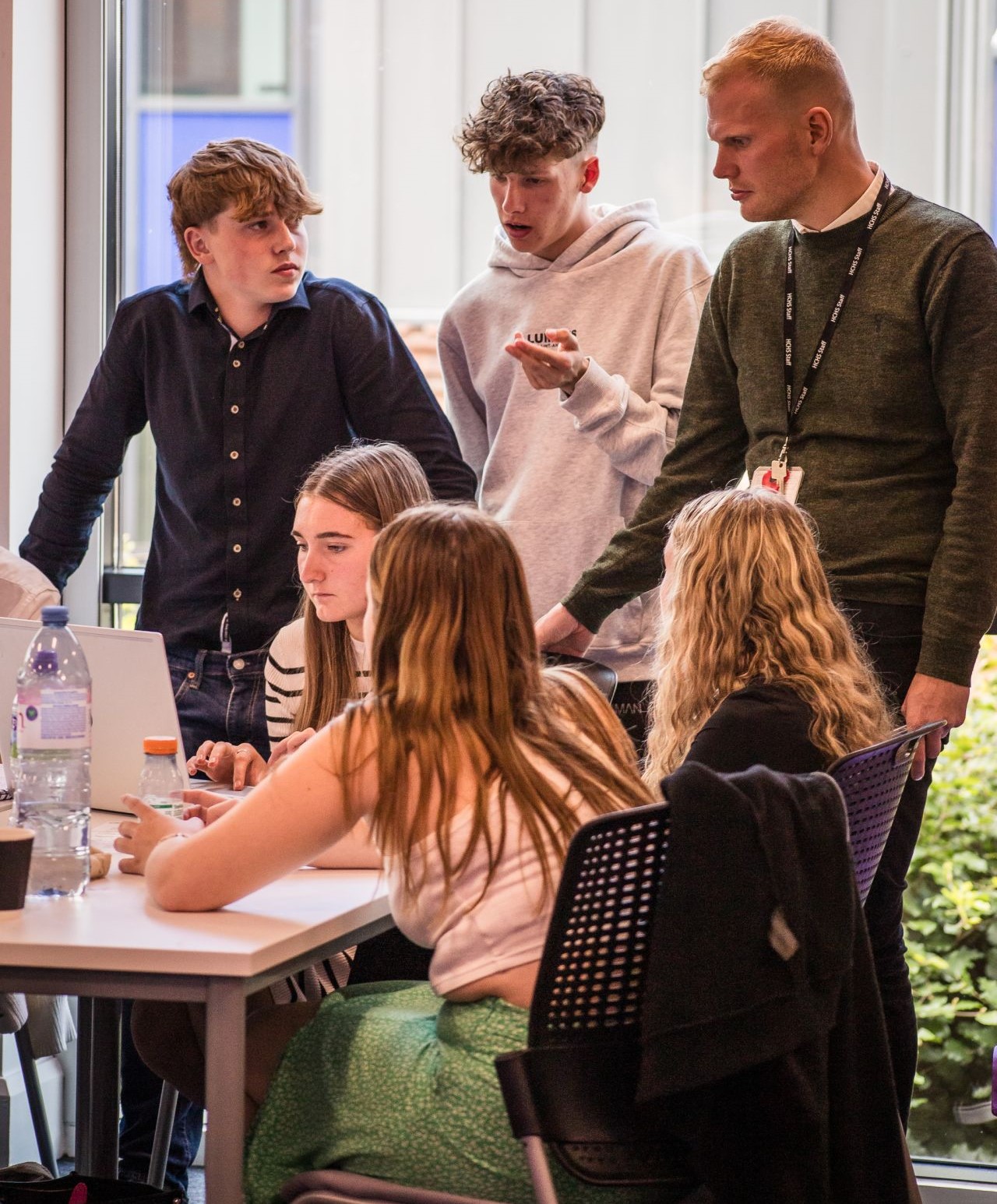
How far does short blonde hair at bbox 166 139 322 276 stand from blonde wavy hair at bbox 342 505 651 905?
1327 millimetres

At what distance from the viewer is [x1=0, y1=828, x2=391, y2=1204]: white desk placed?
5.21ft

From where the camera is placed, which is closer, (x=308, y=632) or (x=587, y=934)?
(x=587, y=934)

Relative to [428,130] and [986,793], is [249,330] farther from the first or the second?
[986,793]

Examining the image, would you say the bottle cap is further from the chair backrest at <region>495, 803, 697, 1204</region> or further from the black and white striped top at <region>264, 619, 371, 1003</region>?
the chair backrest at <region>495, 803, 697, 1204</region>

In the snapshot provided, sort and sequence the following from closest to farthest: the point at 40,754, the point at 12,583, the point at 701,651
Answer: the point at 40,754 → the point at 701,651 → the point at 12,583

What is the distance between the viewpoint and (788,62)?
7.96 feet

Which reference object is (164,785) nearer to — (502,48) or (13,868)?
(13,868)

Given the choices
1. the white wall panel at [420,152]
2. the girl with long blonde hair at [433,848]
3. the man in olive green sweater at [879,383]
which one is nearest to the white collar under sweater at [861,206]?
the man in olive green sweater at [879,383]

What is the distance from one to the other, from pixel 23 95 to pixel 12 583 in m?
1.21

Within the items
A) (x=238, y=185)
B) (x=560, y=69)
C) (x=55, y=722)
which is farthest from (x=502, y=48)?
(x=55, y=722)

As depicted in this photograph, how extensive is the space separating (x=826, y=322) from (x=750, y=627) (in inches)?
24.8

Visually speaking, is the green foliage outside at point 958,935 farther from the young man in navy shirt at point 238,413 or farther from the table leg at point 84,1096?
the table leg at point 84,1096

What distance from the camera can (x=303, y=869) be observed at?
204cm

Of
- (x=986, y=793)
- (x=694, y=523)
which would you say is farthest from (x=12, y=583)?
(x=986, y=793)
